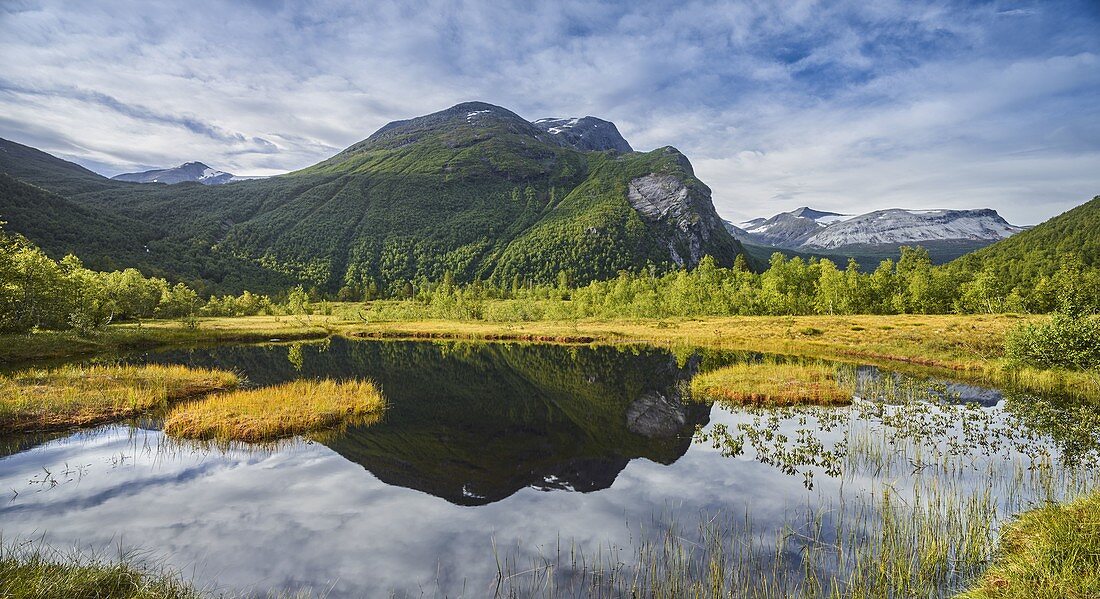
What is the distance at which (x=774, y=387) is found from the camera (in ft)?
115

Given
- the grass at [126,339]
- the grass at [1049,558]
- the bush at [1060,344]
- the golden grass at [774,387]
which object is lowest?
the grass at [126,339]

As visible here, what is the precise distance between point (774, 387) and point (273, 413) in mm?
32319

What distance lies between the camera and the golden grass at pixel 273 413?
24.9 meters

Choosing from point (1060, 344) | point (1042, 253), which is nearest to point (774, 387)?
point (1060, 344)

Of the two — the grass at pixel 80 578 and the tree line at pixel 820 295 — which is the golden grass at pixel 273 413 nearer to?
the grass at pixel 80 578

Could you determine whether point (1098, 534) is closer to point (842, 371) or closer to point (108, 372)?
point (842, 371)

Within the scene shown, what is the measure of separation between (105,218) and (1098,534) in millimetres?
273198

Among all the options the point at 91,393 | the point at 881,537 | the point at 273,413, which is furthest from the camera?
the point at 91,393

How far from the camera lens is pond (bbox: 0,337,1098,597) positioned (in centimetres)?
1229

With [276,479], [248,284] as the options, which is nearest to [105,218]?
[248,284]

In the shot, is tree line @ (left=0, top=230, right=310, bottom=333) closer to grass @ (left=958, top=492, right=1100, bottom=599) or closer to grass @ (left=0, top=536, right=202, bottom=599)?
grass @ (left=0, top=536, right=202, bottom=599)

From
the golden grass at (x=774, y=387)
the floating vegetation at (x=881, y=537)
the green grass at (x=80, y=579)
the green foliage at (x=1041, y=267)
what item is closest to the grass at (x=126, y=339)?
the green grass at (x=80, y=579)

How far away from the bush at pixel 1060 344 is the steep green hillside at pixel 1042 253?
93.2 metres

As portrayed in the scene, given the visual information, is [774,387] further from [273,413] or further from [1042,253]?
[1042,253]
